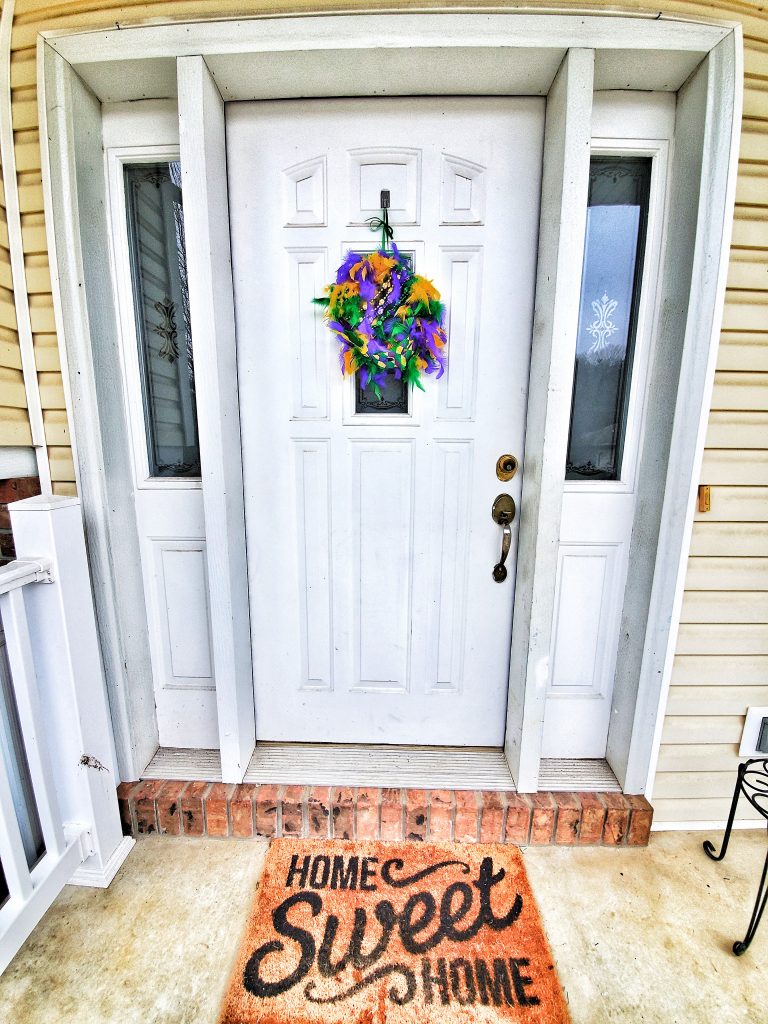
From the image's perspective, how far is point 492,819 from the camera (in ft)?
4.75

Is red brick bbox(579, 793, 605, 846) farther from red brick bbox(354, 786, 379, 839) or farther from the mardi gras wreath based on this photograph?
the mardi gras wreath

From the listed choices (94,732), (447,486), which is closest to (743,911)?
(447,486)

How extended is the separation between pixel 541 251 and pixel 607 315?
0.29 meters

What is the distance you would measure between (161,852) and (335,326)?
176 cm

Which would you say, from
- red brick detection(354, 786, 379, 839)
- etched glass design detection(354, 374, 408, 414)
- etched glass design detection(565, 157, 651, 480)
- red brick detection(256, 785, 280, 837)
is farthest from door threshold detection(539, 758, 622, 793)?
etched glass design detection(354, 374, 408, 414)

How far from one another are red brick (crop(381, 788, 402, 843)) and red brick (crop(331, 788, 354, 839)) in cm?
10

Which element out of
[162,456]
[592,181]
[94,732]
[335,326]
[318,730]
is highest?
[592,181]

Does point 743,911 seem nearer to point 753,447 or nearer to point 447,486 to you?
point 753,447

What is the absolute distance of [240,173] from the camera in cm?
139

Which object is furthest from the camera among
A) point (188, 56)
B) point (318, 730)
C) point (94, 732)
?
point (318, 730)

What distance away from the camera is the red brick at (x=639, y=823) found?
1449 millimetres

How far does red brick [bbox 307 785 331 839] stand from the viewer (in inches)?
57.4

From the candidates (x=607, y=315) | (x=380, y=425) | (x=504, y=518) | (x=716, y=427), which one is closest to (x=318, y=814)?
(x=504, y=518)

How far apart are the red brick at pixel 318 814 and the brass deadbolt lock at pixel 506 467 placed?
1.19 m
